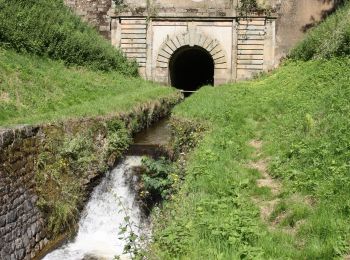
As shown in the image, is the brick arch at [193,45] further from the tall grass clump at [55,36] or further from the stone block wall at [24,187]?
the stone block wall at [24,187]

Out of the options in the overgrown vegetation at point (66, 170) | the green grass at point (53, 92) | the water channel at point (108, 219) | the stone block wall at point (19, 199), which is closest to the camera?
the stone block wall at point (19, 199)

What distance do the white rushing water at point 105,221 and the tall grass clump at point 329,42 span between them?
6.84 m

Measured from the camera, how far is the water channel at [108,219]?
850cm

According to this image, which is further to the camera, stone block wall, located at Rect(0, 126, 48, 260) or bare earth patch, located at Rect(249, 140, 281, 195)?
stone block wall, located at Rect(0, 126, 48, 260)

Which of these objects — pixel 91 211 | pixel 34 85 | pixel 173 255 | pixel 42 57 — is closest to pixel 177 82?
pixel 42 57

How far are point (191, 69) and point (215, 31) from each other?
272 inches

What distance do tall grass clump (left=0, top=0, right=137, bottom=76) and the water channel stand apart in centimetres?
695

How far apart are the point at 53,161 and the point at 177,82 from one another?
16159 millimetres

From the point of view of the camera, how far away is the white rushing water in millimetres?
8508

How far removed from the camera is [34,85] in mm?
13250

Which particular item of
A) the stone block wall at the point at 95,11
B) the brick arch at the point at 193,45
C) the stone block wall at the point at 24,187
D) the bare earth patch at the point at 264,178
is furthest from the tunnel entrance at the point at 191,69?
the bare earth patch at the point at 264,178

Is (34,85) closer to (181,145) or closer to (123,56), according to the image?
(181,145)

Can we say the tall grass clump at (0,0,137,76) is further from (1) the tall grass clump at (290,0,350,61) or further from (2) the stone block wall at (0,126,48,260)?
(1) the tall grass clump at (290,0,350,61)

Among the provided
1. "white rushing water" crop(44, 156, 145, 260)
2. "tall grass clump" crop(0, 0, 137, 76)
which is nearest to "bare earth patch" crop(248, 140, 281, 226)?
"white rushing water" crop(44, 156, 145, 260)
